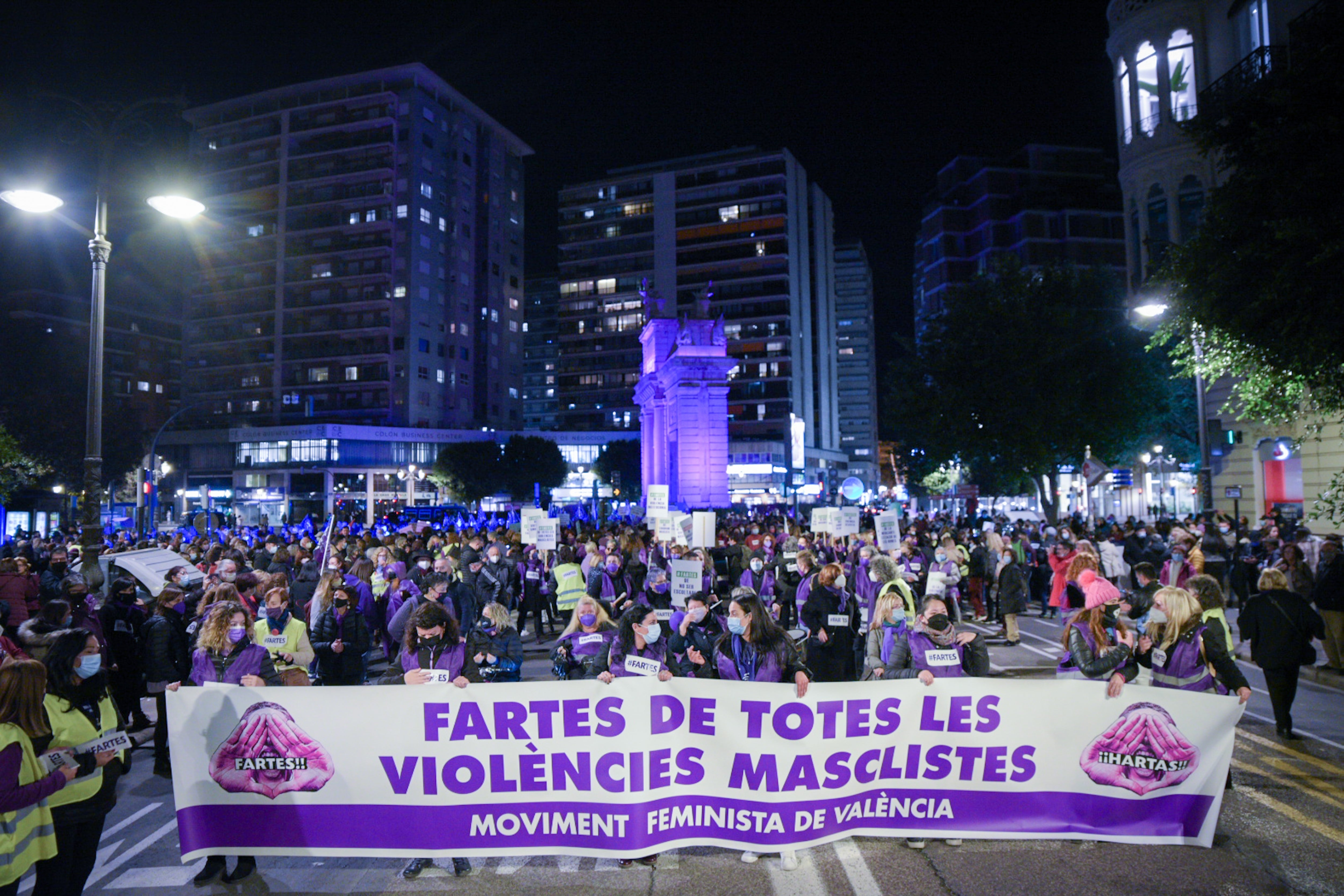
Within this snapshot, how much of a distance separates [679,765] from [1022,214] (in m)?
91.7

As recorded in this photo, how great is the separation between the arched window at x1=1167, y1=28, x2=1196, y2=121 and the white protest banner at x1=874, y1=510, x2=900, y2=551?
2292 centimetres

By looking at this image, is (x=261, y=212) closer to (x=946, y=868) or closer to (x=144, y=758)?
(x=144, y=758)

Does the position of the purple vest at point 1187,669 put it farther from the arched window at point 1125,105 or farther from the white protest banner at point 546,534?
the arched window at point 1125,105

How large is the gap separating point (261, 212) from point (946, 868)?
326ft

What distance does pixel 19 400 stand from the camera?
45.6m

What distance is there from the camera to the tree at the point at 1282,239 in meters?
9.59

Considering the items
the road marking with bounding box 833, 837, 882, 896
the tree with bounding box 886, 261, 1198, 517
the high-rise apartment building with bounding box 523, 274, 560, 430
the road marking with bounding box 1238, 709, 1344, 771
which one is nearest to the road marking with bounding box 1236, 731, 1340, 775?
the road marking with bounding box 1238, 709, 1344, 771

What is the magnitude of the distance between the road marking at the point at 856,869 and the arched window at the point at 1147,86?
32.1m

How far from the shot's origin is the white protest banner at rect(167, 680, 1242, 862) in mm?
5078

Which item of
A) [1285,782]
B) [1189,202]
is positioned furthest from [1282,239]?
[1189,202]

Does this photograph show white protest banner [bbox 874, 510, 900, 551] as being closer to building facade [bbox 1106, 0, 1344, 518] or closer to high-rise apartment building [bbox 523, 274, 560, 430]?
building facade [bbox 1106, 0, 1344, 518]

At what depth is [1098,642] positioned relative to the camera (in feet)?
19.7

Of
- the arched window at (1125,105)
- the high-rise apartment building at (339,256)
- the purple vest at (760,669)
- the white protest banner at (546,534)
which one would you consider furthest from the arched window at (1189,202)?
the high-rise apartment building at (339,256)

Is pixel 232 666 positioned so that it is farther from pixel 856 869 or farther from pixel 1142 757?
pixel 1142 757
